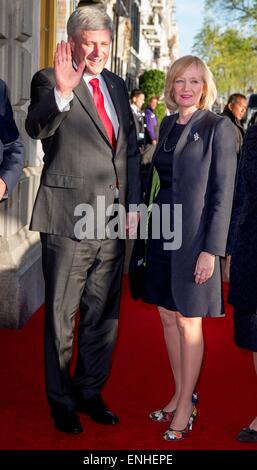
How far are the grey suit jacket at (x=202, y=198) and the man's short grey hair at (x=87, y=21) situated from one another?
2.10ft

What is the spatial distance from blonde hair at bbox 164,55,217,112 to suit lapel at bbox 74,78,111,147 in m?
0.40

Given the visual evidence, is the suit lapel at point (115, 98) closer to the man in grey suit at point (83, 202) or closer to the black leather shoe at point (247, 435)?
the man in grey suit at point (83, 202)

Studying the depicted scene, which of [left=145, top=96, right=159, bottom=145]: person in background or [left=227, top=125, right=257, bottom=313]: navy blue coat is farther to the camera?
[left=145, top=96, right=159, bottom=145]: person in background

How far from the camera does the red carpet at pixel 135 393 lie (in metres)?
3.65

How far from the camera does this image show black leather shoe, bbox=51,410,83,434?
3.71 m

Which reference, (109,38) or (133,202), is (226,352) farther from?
(109,38)

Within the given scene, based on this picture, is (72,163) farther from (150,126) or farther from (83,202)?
(150,126)

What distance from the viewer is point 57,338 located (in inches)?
147

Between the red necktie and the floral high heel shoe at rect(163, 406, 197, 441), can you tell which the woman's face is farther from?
the floral high heel shoe at rect(163, 406, 197, 441)

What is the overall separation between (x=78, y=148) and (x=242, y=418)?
1773 millimetres

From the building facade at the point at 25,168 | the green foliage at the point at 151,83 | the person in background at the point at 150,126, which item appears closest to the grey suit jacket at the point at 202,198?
the building facade at the point at 25,168

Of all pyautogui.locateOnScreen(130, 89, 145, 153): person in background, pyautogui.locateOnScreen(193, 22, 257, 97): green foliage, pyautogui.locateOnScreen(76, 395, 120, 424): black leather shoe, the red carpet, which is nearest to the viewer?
the red carpet

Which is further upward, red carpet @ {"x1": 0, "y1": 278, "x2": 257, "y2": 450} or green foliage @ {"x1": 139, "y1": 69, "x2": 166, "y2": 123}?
green foliage @ {"x1": 139, "y1": 69, "x2": 166, "y2": 123}

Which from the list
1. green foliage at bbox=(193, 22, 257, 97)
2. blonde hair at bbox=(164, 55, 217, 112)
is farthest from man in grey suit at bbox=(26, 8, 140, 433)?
green foliage at bbox=(193, 22, 257, 97)
